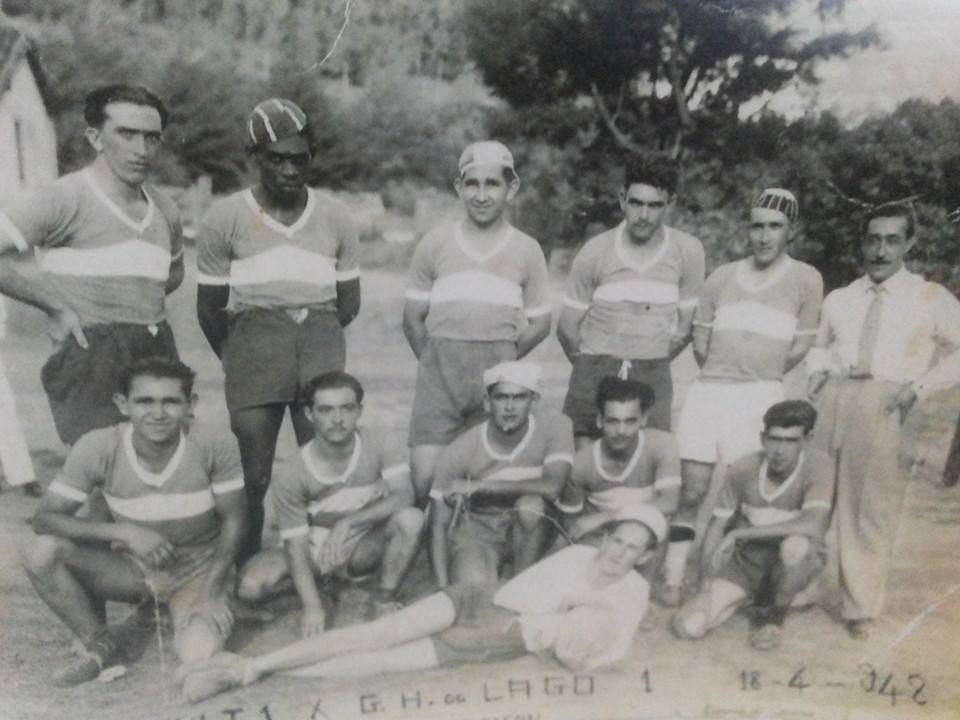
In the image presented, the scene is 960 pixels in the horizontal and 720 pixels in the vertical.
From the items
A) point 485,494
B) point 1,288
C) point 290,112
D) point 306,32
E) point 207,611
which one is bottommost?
point 207,611

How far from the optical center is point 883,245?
139 inches

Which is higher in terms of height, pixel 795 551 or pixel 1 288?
pixel 1 288

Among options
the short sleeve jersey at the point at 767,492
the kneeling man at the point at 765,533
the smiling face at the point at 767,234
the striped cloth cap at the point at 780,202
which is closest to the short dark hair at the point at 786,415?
the kneeling man at the point at 765,533

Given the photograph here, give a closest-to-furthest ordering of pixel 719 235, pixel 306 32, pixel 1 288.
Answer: pixel 1 288
pixel 306 32
pixel 719 235

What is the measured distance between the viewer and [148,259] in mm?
3107

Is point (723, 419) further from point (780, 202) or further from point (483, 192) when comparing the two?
point (483, 192)

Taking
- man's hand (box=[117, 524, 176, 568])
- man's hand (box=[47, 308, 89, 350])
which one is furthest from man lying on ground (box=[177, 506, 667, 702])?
man's hand (box=[47, 308, 89, 350])

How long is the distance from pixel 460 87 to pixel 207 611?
6.14 ft

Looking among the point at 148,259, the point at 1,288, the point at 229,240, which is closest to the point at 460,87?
the point at 229,240

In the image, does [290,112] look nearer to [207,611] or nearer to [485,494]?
[485,494]

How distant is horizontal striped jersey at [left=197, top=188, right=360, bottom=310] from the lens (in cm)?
315

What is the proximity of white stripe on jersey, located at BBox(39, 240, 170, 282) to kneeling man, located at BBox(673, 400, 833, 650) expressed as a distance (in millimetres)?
2013

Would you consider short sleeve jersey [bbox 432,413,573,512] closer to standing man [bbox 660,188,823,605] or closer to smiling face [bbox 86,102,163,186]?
standing man [bbox 660,188,823,605]

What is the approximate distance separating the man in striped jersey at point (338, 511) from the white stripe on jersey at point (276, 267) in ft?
1.07
